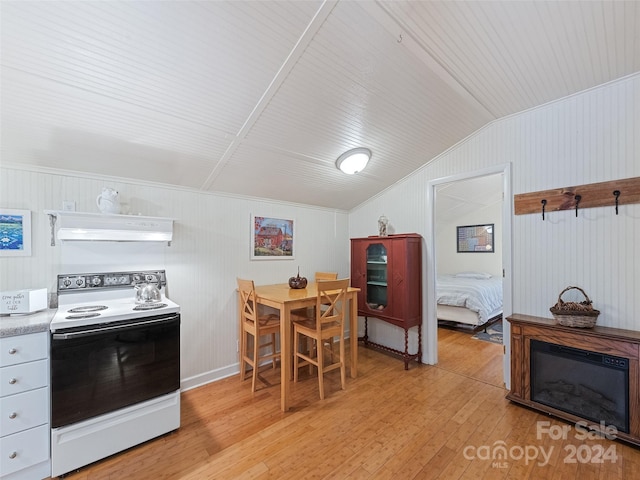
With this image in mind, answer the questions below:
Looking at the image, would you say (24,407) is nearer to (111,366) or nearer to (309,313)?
(111,366)

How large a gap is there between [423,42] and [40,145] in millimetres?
2612

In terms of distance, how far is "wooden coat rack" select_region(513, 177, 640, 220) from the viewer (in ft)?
6.86

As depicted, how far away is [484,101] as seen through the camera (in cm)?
243

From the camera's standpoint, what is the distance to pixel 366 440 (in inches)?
77.2

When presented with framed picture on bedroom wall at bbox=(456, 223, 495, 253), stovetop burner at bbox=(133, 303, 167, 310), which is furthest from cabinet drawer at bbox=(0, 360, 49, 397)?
framed picture on bedroom wall at bbox=(456, 223, 495, 253)

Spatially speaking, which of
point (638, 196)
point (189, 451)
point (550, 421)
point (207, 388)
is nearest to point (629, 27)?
point (638, 196)

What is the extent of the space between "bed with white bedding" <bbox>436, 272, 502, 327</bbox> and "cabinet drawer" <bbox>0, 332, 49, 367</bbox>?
4.44 m

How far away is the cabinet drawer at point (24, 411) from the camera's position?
155cm

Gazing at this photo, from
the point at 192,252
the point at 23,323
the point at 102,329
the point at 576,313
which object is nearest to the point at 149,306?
the point at 102,329

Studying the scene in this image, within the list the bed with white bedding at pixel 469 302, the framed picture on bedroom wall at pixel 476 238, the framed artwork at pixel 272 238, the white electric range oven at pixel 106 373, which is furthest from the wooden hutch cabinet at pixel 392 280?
the framed picture on bedroom wall at pixel 476 238

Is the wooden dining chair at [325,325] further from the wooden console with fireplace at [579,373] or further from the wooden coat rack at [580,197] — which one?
the wooden coat rack at [580,197]

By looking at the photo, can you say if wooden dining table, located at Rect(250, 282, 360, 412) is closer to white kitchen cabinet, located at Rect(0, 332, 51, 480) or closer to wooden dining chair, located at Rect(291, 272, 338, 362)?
wooden dining chair, located at Rect(291, 272, 338, 362)

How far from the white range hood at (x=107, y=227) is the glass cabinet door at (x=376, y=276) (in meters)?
2.32

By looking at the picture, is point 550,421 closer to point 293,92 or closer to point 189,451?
point 189,451
